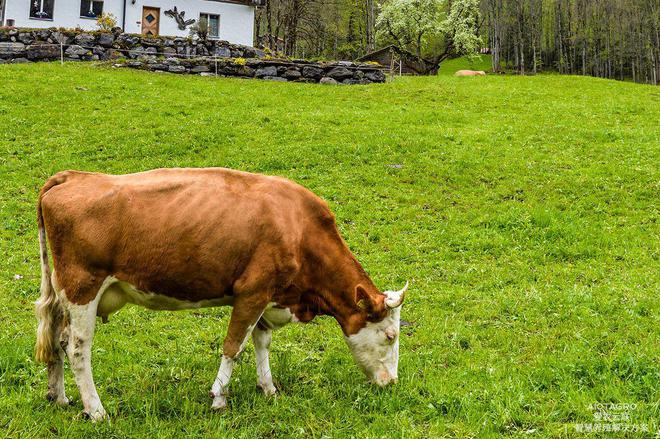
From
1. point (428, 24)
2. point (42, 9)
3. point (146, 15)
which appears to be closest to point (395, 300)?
point (146, 15)

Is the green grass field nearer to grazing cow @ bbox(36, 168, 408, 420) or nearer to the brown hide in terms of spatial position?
grazing cow @ bbox(36, 168, 408, 420)

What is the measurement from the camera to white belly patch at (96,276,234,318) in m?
5.78

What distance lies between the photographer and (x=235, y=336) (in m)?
5.95

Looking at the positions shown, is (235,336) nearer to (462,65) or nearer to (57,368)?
(57,368)

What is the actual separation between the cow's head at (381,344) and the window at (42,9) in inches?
1864

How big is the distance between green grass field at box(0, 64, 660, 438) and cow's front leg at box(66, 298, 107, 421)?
0.62 ft

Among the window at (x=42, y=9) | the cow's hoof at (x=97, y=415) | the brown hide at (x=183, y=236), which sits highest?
the window at (x=42, y=9)

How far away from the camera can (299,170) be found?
18188 mm

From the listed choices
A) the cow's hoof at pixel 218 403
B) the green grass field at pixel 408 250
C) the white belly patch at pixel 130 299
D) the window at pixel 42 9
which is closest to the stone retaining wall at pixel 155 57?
the green grass field at pixel 408 250

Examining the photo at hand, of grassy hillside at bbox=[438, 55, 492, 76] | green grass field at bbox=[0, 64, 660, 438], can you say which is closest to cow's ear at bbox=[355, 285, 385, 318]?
green grass field at bbox=[0, 64, 660, 438]

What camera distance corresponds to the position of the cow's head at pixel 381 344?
649 centimetres

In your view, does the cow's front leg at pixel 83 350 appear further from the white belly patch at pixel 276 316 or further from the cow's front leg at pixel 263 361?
the white belly patch at pixel 276 316

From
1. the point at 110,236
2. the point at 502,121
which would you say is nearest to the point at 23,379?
the point at 110,236

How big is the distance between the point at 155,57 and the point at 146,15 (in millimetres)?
13128
